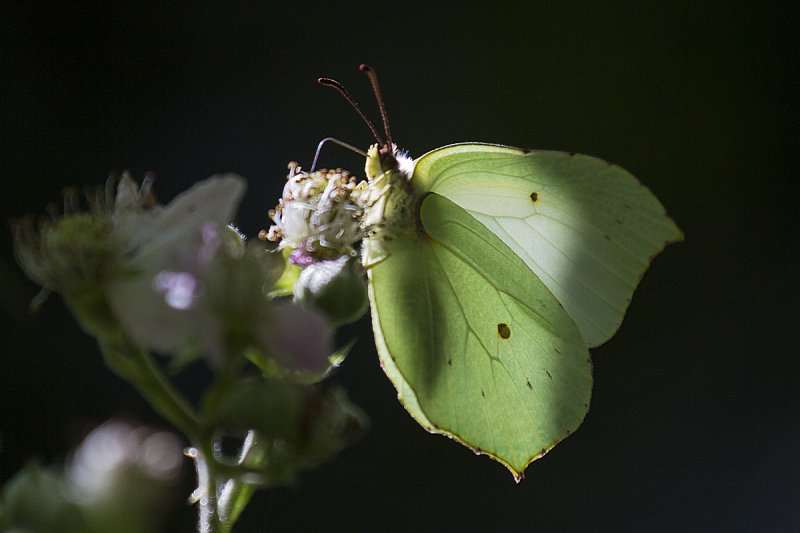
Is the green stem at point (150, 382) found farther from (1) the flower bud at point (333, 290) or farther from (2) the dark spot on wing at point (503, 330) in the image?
(2) the dark spot on wing at point (503, 330)

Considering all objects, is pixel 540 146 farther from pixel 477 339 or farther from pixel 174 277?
pixel 174 277

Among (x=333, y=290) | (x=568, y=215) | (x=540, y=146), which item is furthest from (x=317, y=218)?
(x=540, y=146)

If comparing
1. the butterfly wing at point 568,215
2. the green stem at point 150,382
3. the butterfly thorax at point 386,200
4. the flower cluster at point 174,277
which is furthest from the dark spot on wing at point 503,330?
the green stem at point 150,382

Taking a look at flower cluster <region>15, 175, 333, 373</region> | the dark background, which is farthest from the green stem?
the dark background

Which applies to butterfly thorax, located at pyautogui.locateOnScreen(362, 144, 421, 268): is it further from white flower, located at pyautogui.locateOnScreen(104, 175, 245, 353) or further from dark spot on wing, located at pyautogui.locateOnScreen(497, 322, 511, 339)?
white flower, located at pyautogui.locateOnScreen(104, 175, 245, 353)

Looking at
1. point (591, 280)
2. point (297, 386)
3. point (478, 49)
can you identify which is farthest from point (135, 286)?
point (478, 49)

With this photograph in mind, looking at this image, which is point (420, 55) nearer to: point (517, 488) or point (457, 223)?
point (517, 488)
